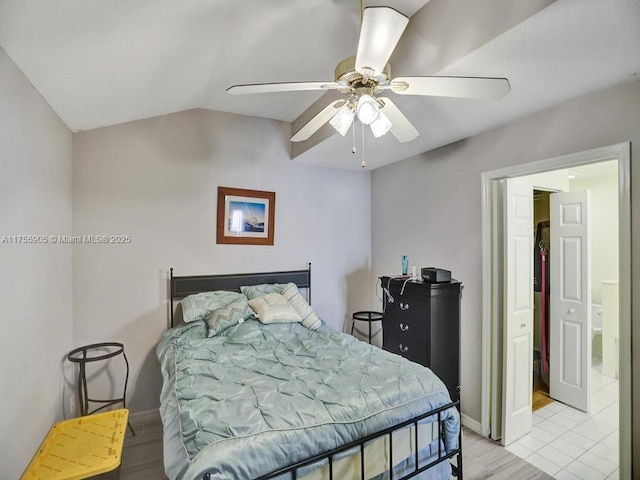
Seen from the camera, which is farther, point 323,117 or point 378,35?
point 323,117

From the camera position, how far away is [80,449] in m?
Answer: 1.86

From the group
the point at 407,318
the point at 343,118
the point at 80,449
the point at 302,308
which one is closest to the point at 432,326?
the point at 407,318

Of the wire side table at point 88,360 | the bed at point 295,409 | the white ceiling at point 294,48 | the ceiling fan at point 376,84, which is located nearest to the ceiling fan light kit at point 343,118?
the ceiling fan at point 376,84

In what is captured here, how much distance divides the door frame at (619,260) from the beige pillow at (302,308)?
1.46 meters

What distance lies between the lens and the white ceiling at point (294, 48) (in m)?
1.31

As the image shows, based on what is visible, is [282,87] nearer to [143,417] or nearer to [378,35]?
[378,35]

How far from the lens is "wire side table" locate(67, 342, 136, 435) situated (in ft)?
7.81

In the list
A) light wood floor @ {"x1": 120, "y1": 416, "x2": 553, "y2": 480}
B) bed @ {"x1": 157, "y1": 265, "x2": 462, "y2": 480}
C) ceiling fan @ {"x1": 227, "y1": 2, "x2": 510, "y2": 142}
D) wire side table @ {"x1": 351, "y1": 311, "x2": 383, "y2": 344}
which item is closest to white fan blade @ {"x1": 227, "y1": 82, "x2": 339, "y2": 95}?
ceiling fan @ {"x1": 227, "y1": 2, "x2": 510, "y2": 142}

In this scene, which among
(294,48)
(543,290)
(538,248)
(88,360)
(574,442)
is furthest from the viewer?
(538,248)

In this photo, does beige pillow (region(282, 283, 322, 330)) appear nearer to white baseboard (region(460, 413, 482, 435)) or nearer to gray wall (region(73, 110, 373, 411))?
gray wall (region(73, 110, 373, 411))

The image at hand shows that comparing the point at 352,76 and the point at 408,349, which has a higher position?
the point at 352,76

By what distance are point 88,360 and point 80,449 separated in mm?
632

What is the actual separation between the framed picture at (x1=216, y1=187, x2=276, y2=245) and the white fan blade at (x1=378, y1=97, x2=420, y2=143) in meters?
1.84

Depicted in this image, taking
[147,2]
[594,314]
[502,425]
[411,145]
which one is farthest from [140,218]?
[594,314]
